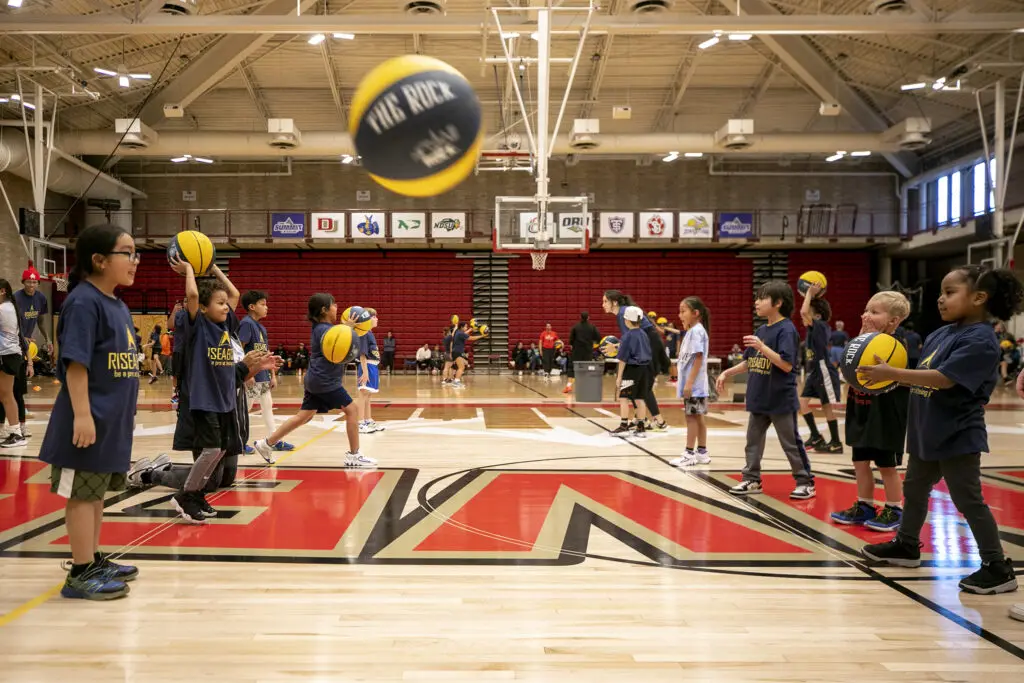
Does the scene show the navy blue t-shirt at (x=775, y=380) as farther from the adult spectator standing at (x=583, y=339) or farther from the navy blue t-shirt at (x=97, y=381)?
the adult spectator standing at (x=583, y=339)

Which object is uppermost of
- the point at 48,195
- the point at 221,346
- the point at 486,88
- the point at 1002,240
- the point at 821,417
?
the point at 486,88

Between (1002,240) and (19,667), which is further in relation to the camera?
(1002,240)

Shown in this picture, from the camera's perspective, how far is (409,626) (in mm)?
2768

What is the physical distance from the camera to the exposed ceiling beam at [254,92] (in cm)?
2001

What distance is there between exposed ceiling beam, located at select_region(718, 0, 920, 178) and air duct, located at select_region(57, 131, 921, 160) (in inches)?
29.5

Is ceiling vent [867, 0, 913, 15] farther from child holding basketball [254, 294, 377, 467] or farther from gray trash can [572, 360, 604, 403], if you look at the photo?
child holding basketball [254, 294, 377, 467]

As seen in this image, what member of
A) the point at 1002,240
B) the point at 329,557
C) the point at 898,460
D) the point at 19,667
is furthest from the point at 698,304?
the point at 1002,240

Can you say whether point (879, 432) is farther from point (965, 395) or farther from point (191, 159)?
point (191, 159)

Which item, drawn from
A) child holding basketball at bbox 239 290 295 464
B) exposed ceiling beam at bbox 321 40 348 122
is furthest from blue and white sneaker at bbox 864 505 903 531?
exposed ceiling beam at bbox 321 40 348 122

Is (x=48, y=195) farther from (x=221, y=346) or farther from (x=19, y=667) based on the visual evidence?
(x=19, y=667)

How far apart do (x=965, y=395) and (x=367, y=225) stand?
65.9ft

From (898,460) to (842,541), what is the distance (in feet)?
2.39

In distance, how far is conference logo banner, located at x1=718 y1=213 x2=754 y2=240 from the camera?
2267cm

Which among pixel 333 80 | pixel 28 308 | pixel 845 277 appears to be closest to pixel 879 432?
pixel 28 308
